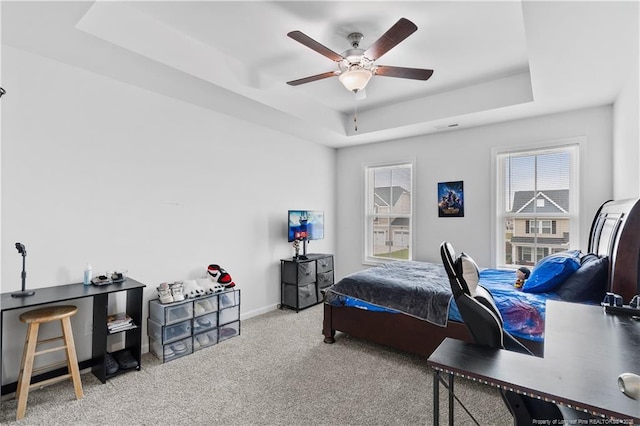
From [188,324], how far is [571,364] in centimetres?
295

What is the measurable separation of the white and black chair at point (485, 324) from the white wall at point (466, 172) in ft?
8.99

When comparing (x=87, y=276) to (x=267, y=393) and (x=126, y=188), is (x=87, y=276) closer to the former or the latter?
(x=126, y=188)

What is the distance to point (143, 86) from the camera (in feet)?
9.82

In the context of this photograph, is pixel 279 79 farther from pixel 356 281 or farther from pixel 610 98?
pixel 610 98

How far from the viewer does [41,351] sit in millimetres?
2254

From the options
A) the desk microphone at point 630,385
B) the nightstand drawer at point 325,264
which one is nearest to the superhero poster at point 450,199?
the nightstand drawer at point 325,264

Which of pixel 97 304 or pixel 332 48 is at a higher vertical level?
pixel 332 48

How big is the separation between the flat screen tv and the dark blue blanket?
52.7 inches

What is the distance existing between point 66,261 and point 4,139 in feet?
3.32

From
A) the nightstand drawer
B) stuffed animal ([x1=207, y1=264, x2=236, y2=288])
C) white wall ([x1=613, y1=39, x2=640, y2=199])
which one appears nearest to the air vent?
white wall ([x1=613, y1=39, x2=640, y2=199])

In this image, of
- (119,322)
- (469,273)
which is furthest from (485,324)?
(119,322)

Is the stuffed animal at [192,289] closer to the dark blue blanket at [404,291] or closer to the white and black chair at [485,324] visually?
the dark blue blanket at [404,291]

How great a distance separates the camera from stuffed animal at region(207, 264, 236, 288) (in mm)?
3393

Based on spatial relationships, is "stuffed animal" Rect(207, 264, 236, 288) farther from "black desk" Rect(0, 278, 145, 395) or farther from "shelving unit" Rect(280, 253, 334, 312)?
"shelving unit" Rect(280, 253, 334, 312)
